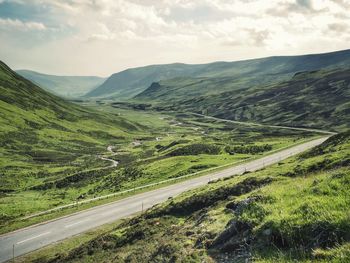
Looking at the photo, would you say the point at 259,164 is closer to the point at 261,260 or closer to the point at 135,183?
the point at 135,183

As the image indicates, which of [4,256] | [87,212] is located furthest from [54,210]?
[4,256]

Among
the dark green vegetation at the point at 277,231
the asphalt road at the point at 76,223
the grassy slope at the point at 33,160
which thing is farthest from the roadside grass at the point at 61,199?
the dark green vegetation at the point at 277,231

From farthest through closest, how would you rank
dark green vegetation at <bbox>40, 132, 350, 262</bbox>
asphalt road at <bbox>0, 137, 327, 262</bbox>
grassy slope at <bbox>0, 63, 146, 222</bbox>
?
grassy slope at <bbox>0, 63, 146, 222</bbox> < asphalt road at <bbox>0, 137, 327, 262</bbox> < dark green vegetation at <bbox>40, 132, 350, 262</bbox>

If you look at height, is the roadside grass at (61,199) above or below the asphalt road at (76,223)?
below

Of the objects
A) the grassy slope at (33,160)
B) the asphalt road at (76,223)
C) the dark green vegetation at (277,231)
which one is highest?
the dark green vegetation at (277,231)

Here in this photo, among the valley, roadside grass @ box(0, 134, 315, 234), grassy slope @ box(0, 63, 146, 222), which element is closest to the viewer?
the valley

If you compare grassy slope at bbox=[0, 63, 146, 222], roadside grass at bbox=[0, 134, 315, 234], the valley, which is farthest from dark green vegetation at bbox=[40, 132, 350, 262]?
grassy slope at bbox=[0, 63, 146, 222]

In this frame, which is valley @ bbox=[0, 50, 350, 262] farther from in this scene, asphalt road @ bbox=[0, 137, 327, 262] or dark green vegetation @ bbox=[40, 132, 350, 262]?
asphalt road @ bbox=[0, 137, 327, 262]

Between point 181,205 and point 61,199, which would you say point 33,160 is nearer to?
point 61,199

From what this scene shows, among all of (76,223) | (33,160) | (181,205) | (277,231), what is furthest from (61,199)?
(33,160)

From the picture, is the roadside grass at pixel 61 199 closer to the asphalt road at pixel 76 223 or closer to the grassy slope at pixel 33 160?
the grassy slope at pixel 33 160

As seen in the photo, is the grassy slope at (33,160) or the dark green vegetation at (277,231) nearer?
the dark green vegetation at (277,231)

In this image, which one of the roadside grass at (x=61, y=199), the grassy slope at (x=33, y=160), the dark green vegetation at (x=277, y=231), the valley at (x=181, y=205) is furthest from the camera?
the grassy slope at (x=33, y=160)

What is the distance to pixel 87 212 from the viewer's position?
2263 inches
